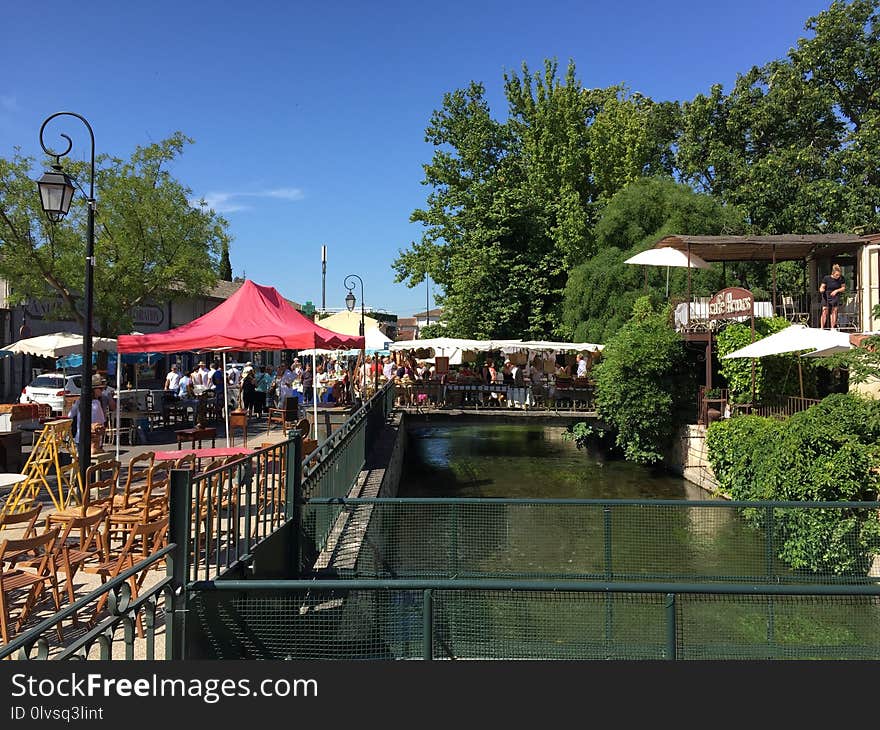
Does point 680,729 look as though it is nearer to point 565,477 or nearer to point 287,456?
point 287,456

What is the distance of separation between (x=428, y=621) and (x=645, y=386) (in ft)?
57.5

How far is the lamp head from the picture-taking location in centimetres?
991

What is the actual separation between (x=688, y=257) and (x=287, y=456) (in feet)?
57.6

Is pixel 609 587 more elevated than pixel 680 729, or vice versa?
pixel 609 587

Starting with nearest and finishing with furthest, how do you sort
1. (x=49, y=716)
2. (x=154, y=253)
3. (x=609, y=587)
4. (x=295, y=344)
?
1. (x=49, y=716)
2. (x=609, y=587)
3. (x=295, y=344)
4. (x=154, y=253)

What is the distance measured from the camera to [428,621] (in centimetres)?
415

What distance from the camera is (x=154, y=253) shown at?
24.2 m

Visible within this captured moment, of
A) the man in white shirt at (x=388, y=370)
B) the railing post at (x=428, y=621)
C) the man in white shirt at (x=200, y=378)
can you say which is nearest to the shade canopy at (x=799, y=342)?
the railing post at (x=428, y=621)

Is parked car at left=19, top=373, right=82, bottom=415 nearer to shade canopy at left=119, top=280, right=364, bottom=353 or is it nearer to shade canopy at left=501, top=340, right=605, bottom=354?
shade canopy at left=119, top=280, right=364, bottom=353

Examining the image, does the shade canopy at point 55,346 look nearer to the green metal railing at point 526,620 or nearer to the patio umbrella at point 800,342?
the green metal railing at point 526,620

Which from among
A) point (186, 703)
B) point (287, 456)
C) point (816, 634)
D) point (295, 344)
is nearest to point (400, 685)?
point (186, 703)

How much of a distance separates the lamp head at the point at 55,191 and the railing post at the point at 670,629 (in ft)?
32.7

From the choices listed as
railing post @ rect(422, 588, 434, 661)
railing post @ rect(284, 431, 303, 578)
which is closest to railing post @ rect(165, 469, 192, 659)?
railing post @ rect(422, 588, 434, 661)

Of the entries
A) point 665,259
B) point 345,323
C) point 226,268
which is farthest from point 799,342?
point 226,268
